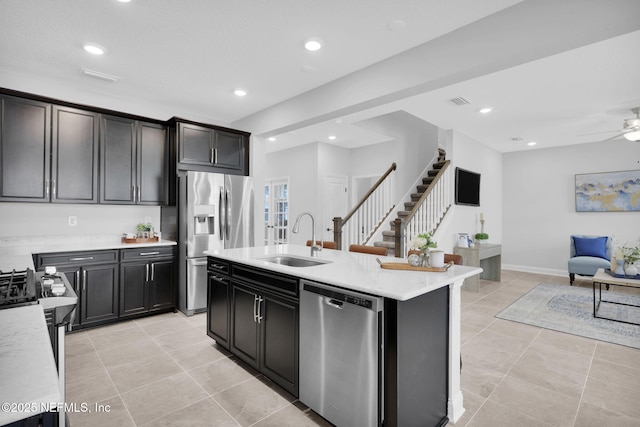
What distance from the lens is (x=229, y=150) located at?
4801mm

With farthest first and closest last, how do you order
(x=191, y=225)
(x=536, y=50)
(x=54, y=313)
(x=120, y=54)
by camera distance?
(x=191, y=225) → (x=120, y=54) → (x=536, y=50) → (x=54, y=313)

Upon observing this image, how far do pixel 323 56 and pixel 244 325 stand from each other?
8.43ft

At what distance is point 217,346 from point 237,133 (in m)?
3.05

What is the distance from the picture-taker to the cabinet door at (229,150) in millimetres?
4668

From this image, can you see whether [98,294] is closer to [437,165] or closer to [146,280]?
[146,280]

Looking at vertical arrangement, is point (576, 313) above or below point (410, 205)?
below

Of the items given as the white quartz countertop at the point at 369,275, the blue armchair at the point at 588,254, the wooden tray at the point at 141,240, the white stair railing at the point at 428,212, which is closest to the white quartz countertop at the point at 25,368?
the white quartz countertop at the point at 369,275

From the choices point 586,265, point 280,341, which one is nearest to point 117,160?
point 280,341

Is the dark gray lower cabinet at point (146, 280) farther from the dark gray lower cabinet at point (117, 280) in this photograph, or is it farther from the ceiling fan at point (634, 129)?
the ceiling fan at point (634, 129)

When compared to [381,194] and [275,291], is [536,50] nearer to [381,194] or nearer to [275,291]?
[275,291]

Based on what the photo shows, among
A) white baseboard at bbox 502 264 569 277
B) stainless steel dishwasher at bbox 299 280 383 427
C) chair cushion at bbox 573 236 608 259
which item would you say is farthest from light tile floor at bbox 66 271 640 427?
white baseboard at bbox 502 264 569 277

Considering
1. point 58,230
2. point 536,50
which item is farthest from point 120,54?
point 536,50

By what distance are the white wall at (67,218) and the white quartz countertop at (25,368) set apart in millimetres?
3278

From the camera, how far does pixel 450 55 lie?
104 inches
